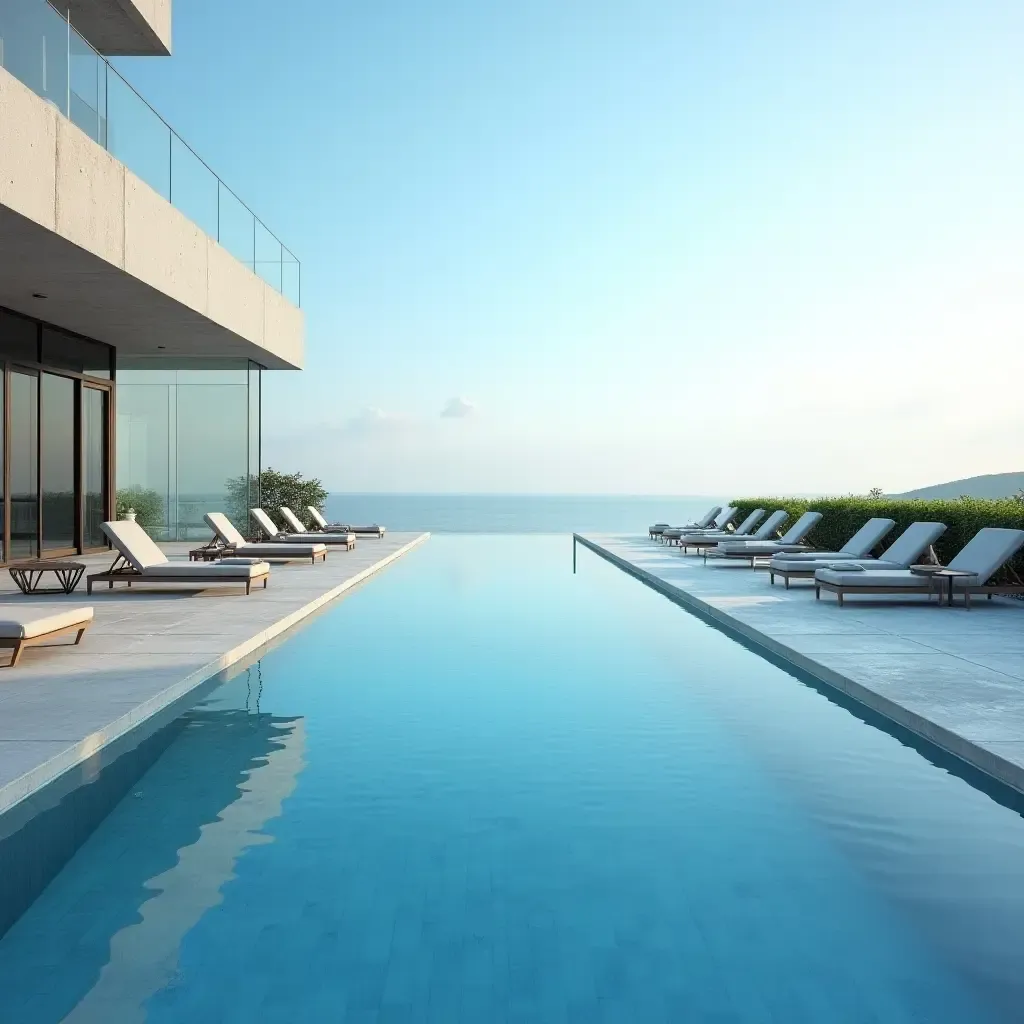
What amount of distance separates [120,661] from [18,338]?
950 cm

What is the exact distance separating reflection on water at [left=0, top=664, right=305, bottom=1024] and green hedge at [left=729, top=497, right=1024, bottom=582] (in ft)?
30.9

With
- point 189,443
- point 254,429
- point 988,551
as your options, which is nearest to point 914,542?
point 988,551

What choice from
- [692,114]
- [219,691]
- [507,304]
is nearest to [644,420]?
[507,304]

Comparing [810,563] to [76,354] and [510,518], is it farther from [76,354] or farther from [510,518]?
[510,518]

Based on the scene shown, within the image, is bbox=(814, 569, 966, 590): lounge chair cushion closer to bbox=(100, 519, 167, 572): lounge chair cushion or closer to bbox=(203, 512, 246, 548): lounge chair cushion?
bbox=(100, 519, 167, 572): lounge chair cushion

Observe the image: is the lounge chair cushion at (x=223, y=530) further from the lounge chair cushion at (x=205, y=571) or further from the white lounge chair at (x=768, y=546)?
the white lounge chair at (x=768, y=546)

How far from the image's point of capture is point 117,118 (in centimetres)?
1202

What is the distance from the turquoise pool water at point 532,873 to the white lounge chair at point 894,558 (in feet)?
20.2

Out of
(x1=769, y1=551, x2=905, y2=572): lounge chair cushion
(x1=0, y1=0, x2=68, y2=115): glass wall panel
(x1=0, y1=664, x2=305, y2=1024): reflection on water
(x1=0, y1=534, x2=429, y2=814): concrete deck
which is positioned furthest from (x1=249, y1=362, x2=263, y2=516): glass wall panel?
(x1=0, y1=664, x2=305, y2=1024): reflection on water

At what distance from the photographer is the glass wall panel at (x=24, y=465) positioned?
1498cm

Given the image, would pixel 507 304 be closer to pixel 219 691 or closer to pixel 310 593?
pixel 310 593

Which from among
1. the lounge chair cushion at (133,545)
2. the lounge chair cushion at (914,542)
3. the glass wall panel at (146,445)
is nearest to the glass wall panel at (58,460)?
the glass wall panel at (146,445)

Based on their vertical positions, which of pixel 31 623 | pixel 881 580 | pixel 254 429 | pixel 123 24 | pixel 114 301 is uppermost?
pixel 123 24

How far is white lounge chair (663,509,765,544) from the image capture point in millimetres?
19859
